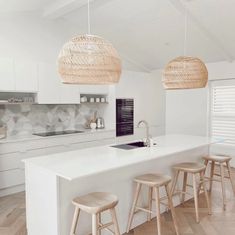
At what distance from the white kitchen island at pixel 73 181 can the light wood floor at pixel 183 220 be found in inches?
11.3

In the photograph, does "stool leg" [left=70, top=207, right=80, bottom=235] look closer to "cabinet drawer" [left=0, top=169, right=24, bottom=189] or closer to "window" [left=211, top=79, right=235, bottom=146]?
"cabinet drawer" [left=0, top=169, right=24, bottom=189]

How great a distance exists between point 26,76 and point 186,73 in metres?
2.66

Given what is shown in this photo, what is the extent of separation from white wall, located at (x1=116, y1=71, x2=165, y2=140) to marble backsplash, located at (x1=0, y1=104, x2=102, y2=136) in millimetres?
891

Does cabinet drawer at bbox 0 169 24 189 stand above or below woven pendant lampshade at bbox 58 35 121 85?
below

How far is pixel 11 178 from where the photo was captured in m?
3.92

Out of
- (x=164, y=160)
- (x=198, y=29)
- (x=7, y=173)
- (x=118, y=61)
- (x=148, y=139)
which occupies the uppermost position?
(x=198, y=29)

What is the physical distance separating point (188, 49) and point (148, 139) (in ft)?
9.61

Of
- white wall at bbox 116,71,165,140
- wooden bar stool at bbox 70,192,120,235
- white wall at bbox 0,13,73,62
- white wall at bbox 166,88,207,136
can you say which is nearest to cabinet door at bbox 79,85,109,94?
white wall at bbox 116,71,165,140

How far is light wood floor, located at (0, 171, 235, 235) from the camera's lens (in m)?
2.85

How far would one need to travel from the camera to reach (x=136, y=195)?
9.04 feet

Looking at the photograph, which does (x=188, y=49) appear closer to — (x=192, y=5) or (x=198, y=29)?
(x=198, y=29)

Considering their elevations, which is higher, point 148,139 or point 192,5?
point 192,5

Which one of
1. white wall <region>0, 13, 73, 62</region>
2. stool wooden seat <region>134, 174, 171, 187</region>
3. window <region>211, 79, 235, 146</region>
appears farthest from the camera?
window <region>211, 79, 235, 146</region>

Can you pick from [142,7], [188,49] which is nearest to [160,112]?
[188,49]
